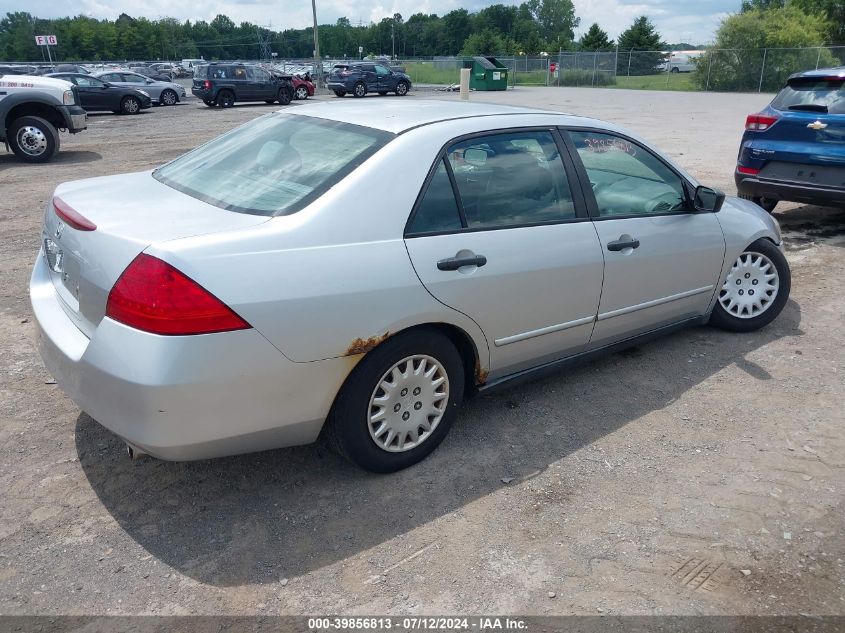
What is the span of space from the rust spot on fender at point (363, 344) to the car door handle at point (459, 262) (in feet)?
1.38

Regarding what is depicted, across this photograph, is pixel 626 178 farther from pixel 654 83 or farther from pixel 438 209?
pixel 654 83

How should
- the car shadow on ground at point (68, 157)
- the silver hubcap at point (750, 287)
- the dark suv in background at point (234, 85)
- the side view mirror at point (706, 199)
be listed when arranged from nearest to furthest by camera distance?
1. the side view mirror at point (706, 199)
2. the silver hubcap at point (750, 287)
3. the car shadow on ground at point (68, 157)
4. the dark suv in background at point (234, 85)

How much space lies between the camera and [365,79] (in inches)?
1277

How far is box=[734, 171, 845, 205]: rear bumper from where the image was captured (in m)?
6.95

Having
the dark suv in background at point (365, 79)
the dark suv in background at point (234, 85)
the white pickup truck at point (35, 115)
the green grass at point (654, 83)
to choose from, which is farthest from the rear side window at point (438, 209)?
the green grass at point (654, 83)

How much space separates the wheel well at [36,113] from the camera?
38.0ft

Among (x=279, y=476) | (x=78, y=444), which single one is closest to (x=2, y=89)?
(x=78, y=444)

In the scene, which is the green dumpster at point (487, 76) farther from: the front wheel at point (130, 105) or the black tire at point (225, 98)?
the front wheel at point (130, 105)

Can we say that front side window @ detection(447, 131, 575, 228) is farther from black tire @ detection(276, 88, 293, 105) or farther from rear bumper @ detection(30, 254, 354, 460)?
black tire @ detection(276, 88, 293, 105)

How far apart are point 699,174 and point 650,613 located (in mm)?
10109

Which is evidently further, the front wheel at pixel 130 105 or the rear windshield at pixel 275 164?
the front wheel at pixel 130 105

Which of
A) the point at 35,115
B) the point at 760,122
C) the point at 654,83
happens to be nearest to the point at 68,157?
the point at 35,115

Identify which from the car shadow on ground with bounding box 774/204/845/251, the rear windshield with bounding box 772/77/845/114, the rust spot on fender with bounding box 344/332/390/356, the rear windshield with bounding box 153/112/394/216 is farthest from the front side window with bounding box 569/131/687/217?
the rear windshield with bounding box 772/77/845/114

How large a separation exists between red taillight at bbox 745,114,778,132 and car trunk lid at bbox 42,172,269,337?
662cm
